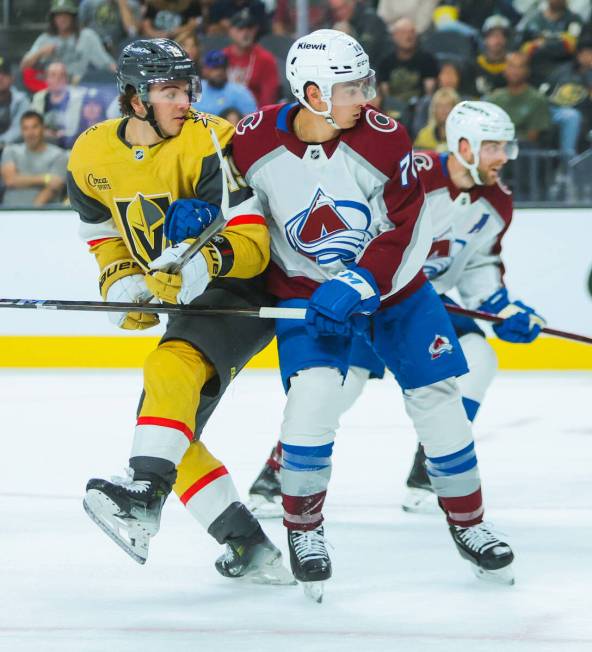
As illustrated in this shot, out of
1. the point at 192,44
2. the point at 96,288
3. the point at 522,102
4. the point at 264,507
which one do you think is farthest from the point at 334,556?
the point at 192,44

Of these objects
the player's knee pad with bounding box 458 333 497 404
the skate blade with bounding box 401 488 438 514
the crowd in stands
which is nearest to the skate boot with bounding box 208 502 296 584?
the skate blade with bounding box 401 488 438 514

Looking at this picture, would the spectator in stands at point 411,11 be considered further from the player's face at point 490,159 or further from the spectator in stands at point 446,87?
the player's face at point 490,159

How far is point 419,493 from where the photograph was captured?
3605 mm

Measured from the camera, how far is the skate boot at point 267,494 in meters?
3.54

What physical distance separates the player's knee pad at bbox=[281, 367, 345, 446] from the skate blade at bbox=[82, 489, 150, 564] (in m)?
0.38

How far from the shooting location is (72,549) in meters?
3.10

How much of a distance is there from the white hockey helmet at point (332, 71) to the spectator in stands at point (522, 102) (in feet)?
12.5

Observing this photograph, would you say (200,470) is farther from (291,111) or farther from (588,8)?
(588,8)

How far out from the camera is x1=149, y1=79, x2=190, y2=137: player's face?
2.71 metres

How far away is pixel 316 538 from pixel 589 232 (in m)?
3.64

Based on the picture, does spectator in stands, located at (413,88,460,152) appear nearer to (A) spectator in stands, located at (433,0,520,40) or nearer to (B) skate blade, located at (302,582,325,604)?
(A) spectator in stands, located at (433,0,520,40)

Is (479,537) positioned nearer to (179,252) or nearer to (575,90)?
(179,252)

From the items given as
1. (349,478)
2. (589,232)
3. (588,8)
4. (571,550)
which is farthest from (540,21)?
(571,550)

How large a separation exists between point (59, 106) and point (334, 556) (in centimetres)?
407
